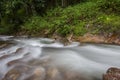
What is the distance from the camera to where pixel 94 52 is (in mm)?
8703

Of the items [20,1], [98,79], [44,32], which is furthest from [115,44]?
[20,1]

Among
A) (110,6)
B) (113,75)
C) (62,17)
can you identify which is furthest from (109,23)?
(113,75)

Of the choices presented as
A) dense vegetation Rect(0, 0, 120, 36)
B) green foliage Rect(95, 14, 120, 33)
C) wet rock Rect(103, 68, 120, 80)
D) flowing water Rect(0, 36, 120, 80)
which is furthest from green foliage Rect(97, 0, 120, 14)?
wet rock Rect(103, 68, 120, 80)

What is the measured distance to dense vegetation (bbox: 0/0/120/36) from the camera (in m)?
11.3

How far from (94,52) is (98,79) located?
3.08 meters

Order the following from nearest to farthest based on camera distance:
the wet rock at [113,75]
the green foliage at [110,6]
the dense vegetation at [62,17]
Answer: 1. the wet rock at [113,75]
2. the dense vegetation at [62,17]
3. the green foliage at [110,6]

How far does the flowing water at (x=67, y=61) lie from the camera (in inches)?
238

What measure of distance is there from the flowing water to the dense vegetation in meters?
1.90

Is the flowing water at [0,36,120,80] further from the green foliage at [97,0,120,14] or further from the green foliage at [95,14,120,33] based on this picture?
the green foliage at [97,0,120,14]

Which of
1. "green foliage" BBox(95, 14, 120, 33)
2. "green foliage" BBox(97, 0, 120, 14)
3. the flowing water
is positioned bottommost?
the flowing water

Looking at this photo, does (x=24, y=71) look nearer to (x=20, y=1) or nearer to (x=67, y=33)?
(x=67, y=33)

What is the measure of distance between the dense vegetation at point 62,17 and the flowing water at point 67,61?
6.23ft

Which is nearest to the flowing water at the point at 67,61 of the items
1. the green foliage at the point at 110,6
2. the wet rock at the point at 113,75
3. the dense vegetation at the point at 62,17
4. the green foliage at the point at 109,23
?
the wet rock at the point at 113,75

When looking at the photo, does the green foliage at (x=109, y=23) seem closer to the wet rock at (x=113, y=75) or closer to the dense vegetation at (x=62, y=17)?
the dense vegetation at (x=62, y=17)
